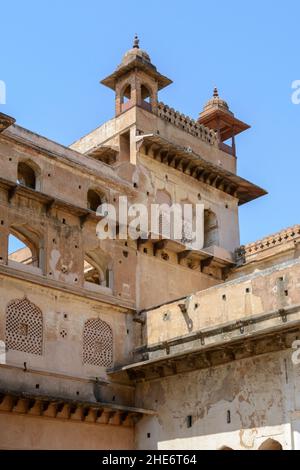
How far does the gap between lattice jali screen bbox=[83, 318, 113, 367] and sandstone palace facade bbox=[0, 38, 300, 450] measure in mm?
30

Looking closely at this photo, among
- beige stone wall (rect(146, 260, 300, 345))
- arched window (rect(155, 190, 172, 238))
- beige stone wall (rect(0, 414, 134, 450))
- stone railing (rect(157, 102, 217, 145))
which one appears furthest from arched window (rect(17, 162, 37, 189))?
beige stone wall (rect(0, 414, 134, 450))

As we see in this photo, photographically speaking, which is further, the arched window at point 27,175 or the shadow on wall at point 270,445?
the arched window at point 27,175

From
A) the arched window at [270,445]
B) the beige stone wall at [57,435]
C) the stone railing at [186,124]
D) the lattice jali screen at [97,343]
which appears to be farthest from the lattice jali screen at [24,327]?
the stone railing at [186,124]

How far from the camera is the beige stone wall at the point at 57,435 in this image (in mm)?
15812

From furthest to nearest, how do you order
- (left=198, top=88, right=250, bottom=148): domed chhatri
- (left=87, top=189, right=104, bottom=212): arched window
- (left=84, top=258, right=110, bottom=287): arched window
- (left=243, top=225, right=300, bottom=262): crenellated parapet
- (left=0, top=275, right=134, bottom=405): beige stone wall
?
(left=198, top=88, right=250, bottom=148): domed chhatri, (left=243, top=225, right=300, bottom=262): crenellated parapet, (left=87, top=189, right=104, bottom=212): arched window, (left=84, top=258, right=110, bottom=287): arched window, (left=0, top=275, right=134, bottom=405): beige stone wall

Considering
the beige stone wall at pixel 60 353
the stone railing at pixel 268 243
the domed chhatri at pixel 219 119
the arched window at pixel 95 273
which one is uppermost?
the domed chhatri at pixel 219 119

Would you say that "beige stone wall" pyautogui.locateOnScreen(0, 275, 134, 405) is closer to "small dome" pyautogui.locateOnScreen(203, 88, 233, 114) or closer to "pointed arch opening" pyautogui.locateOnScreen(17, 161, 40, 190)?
"pointed arch opening" pyautogui.locateOnScreen(17, 161, 40, 190)

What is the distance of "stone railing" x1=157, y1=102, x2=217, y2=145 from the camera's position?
21953 mm

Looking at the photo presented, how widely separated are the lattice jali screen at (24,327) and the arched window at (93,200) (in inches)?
144

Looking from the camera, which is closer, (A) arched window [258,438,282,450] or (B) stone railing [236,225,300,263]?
(A) arched window [258,438,282,450]

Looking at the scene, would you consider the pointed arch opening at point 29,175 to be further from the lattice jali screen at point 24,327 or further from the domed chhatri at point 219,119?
the domed chhatri at point 219,119

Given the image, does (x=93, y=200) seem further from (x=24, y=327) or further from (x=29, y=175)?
(x=24, y=327)
